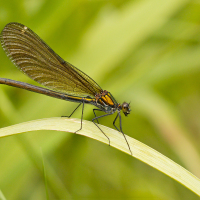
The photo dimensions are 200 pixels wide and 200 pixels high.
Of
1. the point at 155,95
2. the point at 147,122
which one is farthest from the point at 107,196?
the point at 155,95

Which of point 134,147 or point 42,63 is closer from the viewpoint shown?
point 134,147

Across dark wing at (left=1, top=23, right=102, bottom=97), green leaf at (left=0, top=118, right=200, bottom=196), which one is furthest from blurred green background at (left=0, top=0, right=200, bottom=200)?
green leaf at (left=0, top=118, right=200, bottom=196)

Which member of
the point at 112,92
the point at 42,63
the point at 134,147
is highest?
the point at 42,63

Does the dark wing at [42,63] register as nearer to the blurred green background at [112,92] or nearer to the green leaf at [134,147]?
the blurred green background at [112,92]

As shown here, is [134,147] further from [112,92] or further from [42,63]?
[42,63]

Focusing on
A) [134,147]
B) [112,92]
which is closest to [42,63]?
[112,92]

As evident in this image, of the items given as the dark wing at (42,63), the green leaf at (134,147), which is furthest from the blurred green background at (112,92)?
the green leaf at (134,147)

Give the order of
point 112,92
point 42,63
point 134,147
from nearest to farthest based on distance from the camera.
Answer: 1. point 134,147
2. point 42,63
3. point 112,92
